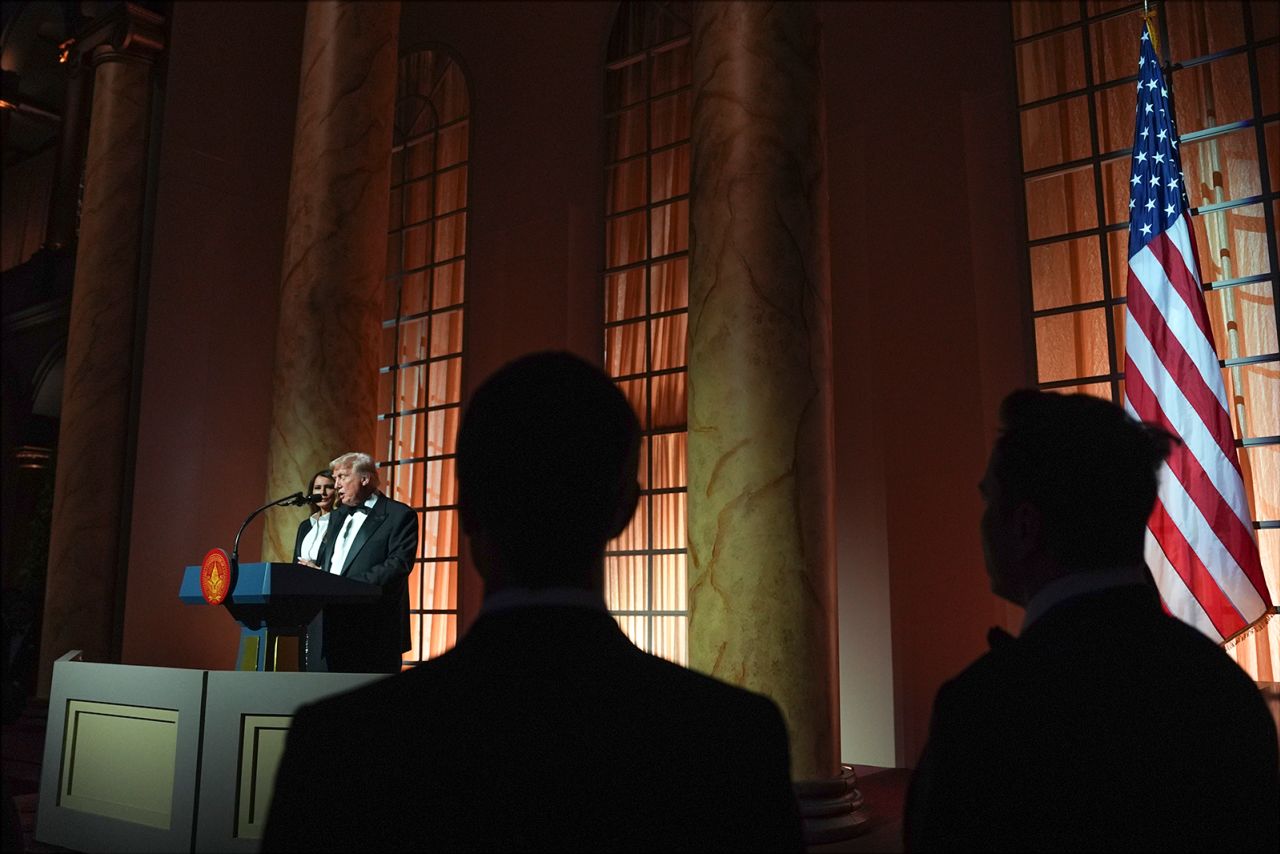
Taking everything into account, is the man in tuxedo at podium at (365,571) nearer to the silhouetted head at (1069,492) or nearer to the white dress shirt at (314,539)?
the white dress shirt at (314,539)

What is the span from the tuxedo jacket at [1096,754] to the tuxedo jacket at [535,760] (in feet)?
1.07

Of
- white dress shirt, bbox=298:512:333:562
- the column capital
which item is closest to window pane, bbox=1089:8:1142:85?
white dress shirt, bbox=298:512:333:562

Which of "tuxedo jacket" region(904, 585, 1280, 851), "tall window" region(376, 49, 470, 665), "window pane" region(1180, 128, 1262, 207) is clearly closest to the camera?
"tuxedo jacket" region(904, 585, 1280, 851)

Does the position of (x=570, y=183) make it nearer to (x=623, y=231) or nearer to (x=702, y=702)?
(x=623, y=231)

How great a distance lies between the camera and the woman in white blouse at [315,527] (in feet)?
20.3

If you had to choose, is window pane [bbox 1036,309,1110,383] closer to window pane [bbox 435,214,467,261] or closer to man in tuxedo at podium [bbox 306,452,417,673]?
man in tuxedo at podium [bbox 306,452,417,673]

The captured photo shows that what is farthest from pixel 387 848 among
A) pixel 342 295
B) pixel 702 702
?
pixel 342 295

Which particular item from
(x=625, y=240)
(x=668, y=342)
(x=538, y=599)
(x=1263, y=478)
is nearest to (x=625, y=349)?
(x=668, y=342)

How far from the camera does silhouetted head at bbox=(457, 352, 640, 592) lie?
120cm

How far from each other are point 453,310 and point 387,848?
34.1 ft

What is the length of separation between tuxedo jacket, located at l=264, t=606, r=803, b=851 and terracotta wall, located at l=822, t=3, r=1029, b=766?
6.74 meters

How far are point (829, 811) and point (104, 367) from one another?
7.84m

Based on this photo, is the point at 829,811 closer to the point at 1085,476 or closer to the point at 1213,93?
the point at 1085,476

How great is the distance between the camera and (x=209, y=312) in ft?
33.1
